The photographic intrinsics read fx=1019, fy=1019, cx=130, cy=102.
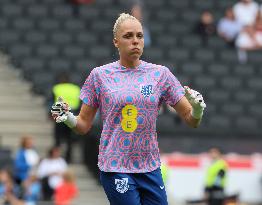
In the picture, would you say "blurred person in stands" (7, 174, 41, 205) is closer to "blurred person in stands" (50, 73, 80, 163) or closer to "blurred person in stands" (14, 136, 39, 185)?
"blurred person in stands" (14, 136, 39, 185)

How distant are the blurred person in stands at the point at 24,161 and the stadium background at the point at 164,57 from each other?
2100mm

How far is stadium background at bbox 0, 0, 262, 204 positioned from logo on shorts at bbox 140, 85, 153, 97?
1035cm

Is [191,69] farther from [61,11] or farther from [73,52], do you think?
[61,11]

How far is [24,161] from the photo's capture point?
14.4 meters

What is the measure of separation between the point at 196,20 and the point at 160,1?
32.8 inches

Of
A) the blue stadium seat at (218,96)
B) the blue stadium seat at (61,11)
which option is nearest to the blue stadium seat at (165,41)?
the blue stadium seat at (218,96)

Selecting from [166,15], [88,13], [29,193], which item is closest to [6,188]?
[29,193]

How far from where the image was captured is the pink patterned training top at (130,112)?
5.87m

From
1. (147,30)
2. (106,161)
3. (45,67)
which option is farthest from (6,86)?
(106,161)

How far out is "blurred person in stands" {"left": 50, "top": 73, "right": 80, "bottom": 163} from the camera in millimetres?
15244

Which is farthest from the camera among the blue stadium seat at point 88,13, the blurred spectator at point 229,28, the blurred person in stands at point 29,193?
the blue stadium seat at point 88,13

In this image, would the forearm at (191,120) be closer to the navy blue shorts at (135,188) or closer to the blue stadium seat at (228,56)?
the navy blue shorts at (135,188)

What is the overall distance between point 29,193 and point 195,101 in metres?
7.89

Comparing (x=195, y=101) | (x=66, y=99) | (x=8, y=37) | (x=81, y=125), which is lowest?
(x=81, y=125)
